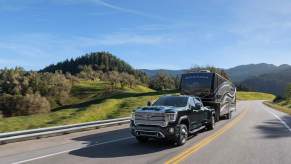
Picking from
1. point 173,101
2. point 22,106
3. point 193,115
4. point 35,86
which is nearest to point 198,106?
point 193,115

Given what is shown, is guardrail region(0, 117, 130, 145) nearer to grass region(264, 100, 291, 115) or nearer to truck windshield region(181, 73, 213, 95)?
truck windshield region(181, 73, 213, 95)

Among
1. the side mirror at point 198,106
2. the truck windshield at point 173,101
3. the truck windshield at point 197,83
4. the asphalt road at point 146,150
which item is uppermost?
the truck windshield at point 197,83

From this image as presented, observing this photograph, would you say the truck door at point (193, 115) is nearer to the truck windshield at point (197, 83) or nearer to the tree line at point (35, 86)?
the truck windshield at point (197, 83)

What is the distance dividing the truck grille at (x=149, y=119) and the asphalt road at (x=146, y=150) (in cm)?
89

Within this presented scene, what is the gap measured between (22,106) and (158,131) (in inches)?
3087

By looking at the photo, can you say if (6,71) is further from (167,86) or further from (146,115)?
(146,115)

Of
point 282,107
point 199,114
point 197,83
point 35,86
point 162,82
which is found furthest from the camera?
point 162,82

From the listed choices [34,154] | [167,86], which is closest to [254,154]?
[34,154]

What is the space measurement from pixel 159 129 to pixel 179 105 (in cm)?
241

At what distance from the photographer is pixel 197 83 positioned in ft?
87.6

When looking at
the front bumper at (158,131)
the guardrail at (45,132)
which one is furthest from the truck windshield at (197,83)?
the front bumper at (158,131)

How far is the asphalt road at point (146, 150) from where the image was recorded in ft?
38.8

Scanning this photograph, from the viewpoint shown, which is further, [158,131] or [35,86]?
[35,86]

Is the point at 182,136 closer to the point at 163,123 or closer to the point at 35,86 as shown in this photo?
the point at 163,123
